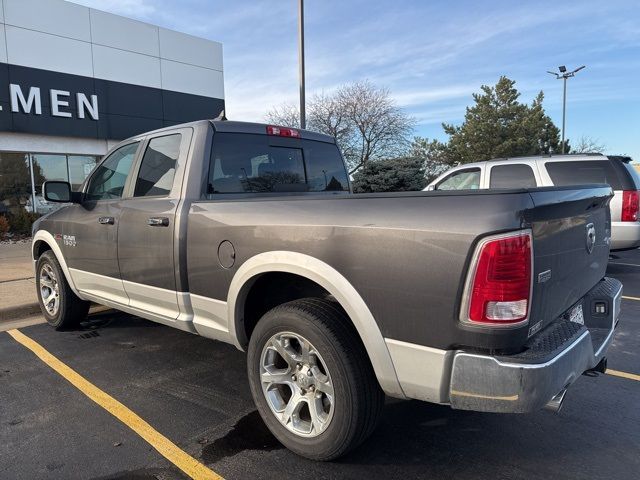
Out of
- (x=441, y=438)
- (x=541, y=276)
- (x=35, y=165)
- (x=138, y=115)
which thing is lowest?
(x=441, y=438)

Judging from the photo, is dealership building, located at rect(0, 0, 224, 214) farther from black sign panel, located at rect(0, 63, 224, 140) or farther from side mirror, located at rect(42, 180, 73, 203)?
side mirror, located at rect(42, 180, 73, 203)

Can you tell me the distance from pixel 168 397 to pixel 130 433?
1.68 ft

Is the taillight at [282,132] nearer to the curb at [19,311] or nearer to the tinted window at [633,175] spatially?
the curb at [19,311]

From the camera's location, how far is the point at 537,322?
7.22ft

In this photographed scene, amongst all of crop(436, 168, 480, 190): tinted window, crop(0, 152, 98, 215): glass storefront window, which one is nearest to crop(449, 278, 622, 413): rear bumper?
crop(436, 168, 480, 190): tinted window

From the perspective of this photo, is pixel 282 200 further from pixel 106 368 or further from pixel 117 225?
pixel 106 368

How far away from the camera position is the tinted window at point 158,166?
3688mm

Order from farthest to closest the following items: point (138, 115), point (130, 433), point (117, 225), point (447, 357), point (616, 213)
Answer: point (138, 115)
point (616, 213)
point (117, 225)
point (130, 433)
point (447, 357)

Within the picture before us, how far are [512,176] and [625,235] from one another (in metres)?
1.81

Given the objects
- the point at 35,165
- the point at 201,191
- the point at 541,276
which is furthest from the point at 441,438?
the point at 35,165

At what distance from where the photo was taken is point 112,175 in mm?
4438

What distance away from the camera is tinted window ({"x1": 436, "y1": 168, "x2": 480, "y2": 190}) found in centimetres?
816

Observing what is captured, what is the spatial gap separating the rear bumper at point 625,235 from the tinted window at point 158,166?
6.42 metres

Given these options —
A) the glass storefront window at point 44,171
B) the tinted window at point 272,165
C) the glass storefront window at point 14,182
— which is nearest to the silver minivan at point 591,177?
the tinted window at point 272,165
